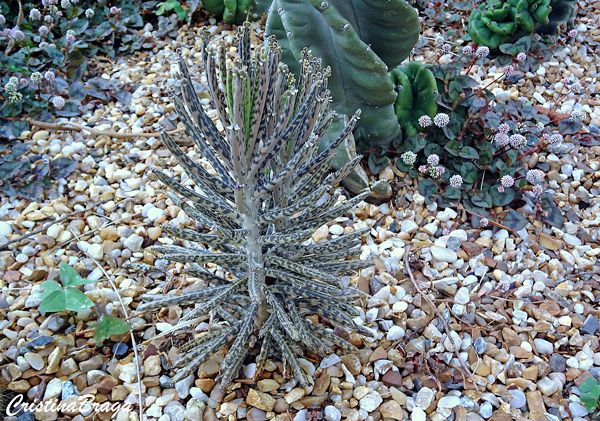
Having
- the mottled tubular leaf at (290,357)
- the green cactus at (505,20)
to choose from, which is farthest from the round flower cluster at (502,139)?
the mottled tubular leaf at (290,357)

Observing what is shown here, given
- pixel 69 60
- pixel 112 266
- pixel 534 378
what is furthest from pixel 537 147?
pixel 69 60

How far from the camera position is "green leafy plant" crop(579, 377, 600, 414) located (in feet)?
4.62

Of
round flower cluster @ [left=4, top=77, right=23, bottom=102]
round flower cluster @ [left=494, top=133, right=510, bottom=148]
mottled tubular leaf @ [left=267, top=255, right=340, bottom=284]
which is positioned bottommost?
round flower cluster @ [left=494, top=133, right=510, bottom=148]

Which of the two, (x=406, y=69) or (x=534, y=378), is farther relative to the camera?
(x=406, y=69)

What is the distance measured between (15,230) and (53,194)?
0.74ft

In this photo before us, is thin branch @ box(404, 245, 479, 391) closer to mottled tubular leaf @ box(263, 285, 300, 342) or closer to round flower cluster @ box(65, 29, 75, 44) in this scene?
mottled tubular leaf @ box(263, 285, 300, 342)

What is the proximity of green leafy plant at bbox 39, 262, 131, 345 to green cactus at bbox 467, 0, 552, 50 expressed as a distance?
237 cm

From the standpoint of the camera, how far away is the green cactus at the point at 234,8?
2.91 metres

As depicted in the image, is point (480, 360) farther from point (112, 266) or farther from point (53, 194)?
point (53, 194)

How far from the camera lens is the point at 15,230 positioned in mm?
1985

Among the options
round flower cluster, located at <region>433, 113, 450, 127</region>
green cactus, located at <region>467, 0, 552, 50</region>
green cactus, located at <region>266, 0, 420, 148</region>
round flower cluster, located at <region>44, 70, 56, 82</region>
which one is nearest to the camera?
green cactus, located at <region>266, 0, 420, 148</region>

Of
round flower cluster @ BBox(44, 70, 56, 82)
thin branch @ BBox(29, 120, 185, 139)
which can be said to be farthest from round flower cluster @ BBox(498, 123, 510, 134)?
round flower cluster @ BBox(44, 70, 56, 82)

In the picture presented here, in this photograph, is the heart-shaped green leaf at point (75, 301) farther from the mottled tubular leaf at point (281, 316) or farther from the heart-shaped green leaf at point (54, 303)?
the mottled tubular leaf at point (281, 316)

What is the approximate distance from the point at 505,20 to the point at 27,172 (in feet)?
8.34
